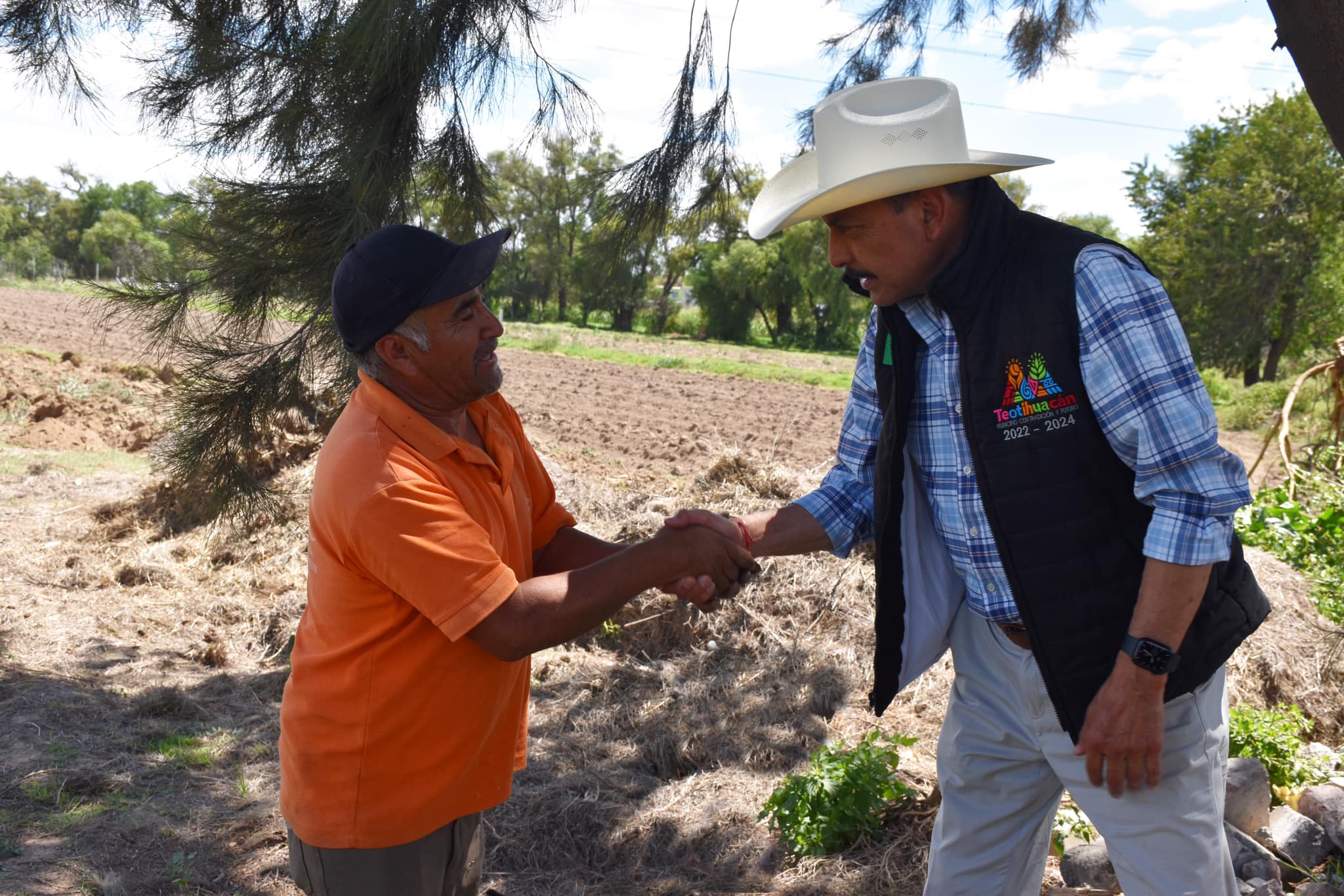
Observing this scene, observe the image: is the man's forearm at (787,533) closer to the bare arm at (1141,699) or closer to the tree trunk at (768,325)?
the bare arm at (1141,699)

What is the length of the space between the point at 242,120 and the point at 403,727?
2.98m

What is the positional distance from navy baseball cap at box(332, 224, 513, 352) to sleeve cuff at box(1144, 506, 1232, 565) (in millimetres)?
1562

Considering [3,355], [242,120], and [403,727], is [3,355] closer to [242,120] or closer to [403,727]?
[242,120]

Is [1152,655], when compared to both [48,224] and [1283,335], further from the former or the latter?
[48,224]

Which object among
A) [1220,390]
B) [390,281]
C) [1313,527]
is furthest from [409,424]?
[1220,390]

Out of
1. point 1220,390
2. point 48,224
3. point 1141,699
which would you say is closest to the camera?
point 1141,699

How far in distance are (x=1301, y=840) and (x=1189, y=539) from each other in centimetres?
240

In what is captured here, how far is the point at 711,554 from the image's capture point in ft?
9.20

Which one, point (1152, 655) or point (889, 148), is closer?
point (1152, 655)

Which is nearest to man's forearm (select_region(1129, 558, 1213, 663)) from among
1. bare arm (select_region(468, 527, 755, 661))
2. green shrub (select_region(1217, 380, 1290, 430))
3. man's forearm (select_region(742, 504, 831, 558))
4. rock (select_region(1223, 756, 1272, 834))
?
man's forearm (select_region(742, 504, 831, 558))

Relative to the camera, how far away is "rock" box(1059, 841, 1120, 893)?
3434 mm

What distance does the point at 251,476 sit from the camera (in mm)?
4852

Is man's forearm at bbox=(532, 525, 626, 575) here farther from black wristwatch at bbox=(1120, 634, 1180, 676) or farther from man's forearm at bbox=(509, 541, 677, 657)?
black wristwatch at bbox=(1120, 634, 1180, 676)

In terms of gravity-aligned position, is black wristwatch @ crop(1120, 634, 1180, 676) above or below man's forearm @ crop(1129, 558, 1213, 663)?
below
